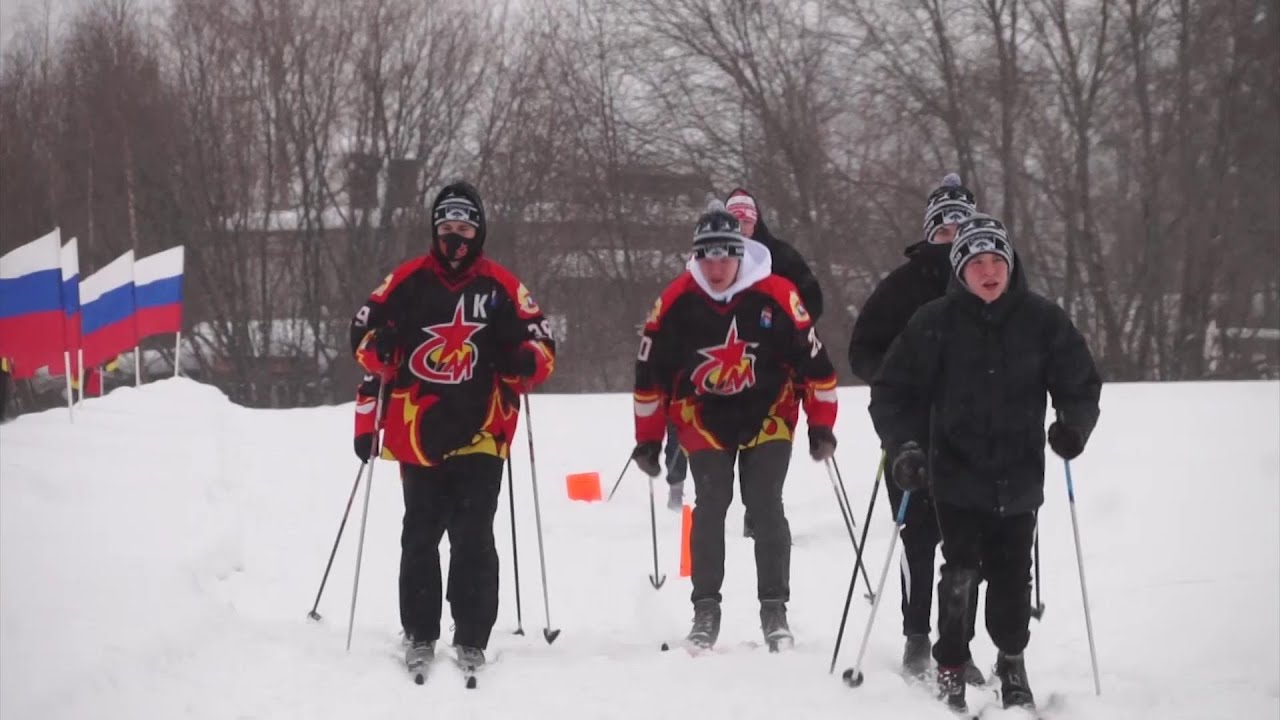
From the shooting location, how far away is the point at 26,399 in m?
23.0

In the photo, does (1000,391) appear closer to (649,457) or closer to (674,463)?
(649,457)

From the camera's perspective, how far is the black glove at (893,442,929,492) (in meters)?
4.48

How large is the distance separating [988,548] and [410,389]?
7.23 feet

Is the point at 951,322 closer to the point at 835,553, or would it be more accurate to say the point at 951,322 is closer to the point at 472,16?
the point at 835,553

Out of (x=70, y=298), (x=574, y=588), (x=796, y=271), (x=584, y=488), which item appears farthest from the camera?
(x=70, y=298)

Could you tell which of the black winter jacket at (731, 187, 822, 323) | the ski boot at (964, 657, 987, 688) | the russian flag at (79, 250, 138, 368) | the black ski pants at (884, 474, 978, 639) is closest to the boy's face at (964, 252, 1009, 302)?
the black ski pants at (884, 474, 978, 639)

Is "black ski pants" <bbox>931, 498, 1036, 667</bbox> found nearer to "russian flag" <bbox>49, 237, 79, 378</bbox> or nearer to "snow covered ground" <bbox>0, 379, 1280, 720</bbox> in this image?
"snow covered ground" <bbox>0, 379, 1280, 720</bbox>

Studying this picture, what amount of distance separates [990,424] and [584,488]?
5757 millimetres

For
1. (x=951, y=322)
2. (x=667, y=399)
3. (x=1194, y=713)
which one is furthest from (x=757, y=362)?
(x=1194, y=713)

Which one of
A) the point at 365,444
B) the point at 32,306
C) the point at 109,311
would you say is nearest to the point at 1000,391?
the point at 365,444

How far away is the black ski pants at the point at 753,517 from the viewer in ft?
17.6

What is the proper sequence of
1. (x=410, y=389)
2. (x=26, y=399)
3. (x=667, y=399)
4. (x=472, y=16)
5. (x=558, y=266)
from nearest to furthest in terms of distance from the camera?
1. (x=410, y=389)
2. (x=667, y=399)
3. (x=26, y=399)
4. (x=558, y=266)
5. (x=472, y=16)

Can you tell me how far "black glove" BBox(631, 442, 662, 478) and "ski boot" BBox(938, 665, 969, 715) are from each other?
1.42 m

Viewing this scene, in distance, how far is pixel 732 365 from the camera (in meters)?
5.34
